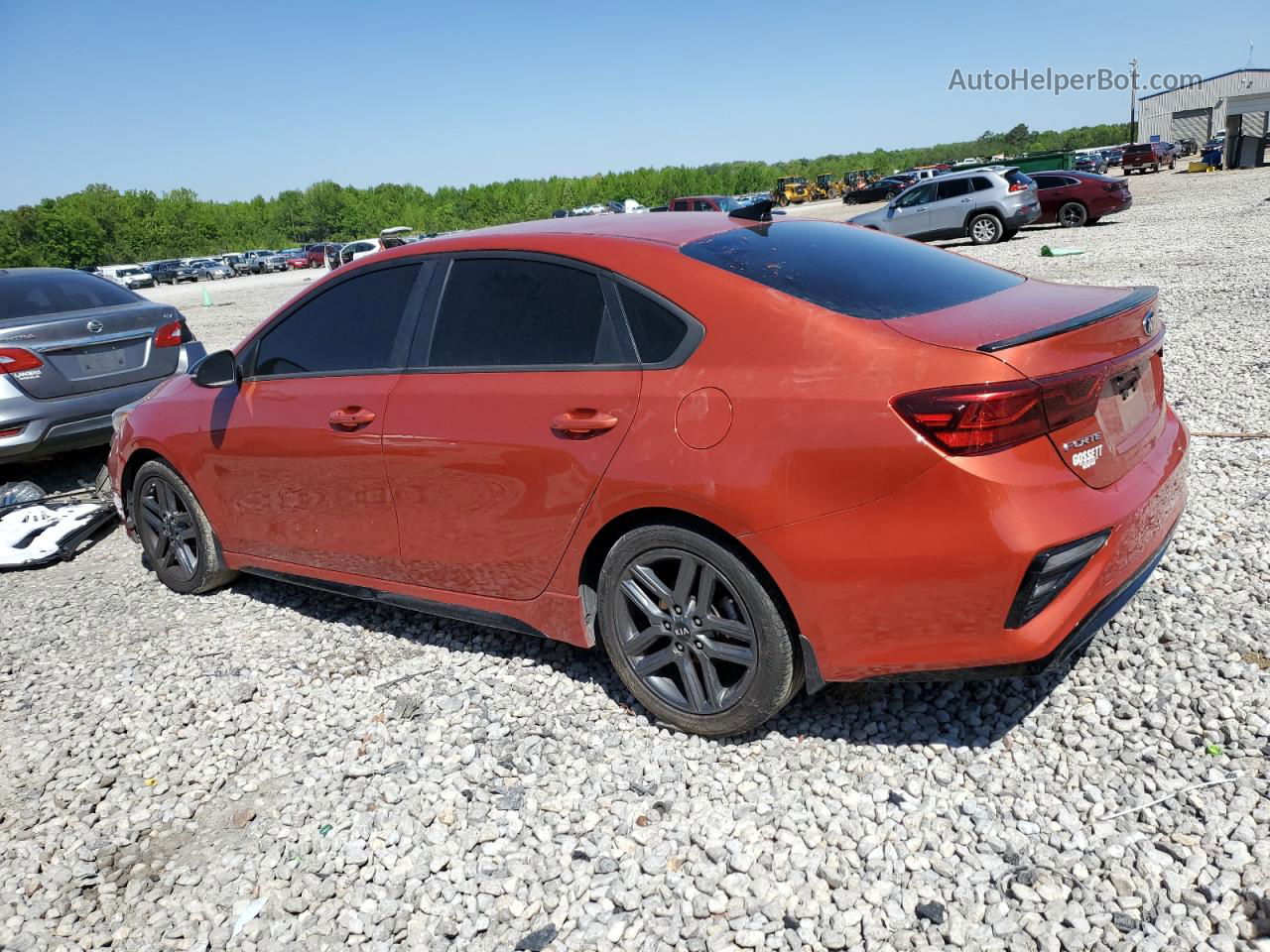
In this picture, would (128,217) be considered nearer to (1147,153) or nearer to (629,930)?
(1147,153)

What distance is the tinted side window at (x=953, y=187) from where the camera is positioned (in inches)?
851

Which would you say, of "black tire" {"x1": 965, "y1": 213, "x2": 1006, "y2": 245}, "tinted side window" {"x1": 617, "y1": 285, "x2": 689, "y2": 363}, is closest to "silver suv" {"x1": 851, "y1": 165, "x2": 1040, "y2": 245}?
"black tire" {"x1": 965, "y1": 213, "x2": 1006, "y2": 245}

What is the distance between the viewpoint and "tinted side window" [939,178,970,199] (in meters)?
21.6

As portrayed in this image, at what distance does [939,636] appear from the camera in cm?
257

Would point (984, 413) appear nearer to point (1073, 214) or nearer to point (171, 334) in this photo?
point (171, 334)

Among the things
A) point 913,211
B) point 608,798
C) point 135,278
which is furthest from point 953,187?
point 135,278

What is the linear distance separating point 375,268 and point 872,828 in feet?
9.33

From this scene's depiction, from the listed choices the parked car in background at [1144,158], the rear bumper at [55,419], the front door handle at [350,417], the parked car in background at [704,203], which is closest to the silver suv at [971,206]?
the parked car in background at [704,203]

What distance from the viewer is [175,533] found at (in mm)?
4891

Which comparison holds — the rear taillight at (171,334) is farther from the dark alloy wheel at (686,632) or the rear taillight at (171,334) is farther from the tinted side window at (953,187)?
the tinted side window at (953,187)

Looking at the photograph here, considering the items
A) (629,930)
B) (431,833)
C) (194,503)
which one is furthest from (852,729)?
(194,503)

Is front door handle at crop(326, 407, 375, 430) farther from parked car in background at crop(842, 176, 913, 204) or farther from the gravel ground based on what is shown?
parked car in background at crop(842, 176, 913, 204)

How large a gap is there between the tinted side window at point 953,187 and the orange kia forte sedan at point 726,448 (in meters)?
19.8

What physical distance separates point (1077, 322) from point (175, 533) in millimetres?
4361
